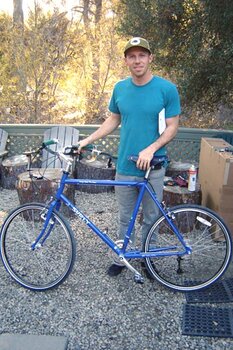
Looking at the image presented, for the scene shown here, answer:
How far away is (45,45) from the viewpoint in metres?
6.59

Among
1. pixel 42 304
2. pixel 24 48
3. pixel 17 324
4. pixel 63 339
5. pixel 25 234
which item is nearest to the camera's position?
pixel 63 339

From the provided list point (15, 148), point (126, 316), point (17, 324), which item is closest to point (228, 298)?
point (126, 316)

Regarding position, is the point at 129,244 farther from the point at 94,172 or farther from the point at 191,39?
the point at 191,39

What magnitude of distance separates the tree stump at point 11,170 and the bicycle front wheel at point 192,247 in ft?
8.69

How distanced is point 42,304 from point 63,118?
5.57 metres

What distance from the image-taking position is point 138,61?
2381 mm

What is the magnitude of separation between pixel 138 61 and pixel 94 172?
2.69 m

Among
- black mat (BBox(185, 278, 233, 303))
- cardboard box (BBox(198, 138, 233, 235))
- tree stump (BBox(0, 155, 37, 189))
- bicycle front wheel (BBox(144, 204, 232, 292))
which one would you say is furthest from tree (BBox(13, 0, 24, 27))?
black mat (BBox(185, 278, 233, 303))

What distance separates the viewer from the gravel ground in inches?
86.7

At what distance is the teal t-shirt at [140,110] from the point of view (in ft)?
7.86

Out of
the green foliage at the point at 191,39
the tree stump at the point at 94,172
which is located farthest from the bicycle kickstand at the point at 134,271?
the green foliage at the point at 191,39

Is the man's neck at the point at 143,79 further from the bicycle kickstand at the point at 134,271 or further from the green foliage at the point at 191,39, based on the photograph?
the green foliage at the point at 191,39

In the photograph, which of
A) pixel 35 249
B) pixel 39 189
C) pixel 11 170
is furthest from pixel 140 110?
pixel 11 170

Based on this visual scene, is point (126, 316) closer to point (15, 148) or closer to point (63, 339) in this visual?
point (63, 339)
